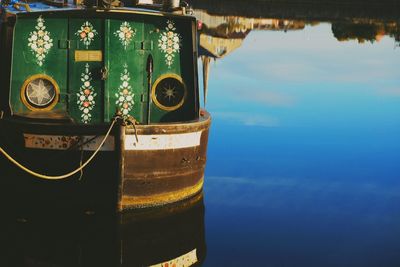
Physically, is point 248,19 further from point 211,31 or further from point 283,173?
point 283,173

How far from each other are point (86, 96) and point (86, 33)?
44.9 inches

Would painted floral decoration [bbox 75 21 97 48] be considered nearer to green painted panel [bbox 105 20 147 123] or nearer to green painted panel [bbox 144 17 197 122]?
green painted panel [bbox 105 20 147 123]

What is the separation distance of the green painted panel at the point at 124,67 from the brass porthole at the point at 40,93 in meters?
0.96

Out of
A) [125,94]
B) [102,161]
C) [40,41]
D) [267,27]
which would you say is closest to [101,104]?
[125,94]

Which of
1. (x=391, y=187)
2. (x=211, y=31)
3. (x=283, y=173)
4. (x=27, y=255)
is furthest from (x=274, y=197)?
(x=211, y=31)

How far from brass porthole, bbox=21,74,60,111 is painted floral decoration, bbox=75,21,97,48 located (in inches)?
36.4

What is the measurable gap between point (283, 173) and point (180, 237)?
501 centimetres

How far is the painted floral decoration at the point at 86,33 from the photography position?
40.2 feet

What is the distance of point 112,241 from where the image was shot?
11289 millimetres

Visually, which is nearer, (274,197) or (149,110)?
(149,110)

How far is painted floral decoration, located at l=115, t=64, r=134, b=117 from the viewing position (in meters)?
12.5

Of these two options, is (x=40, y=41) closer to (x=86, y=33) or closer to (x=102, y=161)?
(x=86, y=33)

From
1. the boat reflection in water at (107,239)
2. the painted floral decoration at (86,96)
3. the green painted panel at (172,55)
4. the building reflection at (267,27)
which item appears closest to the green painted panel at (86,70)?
the painted floral decoration at (86,96)

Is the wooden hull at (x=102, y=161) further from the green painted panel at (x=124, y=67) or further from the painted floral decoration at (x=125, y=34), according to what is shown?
the painted floral decoration at (x=125, y=34)
